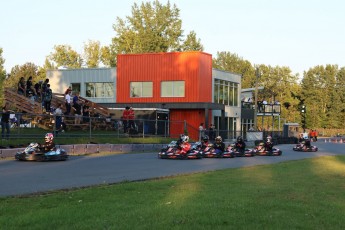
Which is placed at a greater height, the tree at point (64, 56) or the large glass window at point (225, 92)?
the tree at point (64, 56)

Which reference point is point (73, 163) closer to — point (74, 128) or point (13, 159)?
point (13, 159)

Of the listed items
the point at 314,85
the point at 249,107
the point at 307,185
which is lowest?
the point at 307,185

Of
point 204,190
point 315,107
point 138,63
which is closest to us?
point 204,190

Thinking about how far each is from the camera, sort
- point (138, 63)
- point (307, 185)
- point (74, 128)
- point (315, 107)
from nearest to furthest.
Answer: point (307, 185)
point (74, 128)
point (138, 63)
point (315, 107)

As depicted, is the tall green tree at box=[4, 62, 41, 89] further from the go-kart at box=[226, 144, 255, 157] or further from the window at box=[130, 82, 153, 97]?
the go-kart at box=[226, 144, 255, 157]

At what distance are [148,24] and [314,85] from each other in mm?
Answer: 54663

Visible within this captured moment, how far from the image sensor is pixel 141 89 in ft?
169

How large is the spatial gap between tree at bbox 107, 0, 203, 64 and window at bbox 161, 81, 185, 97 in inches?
1304

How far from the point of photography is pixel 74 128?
2761cm

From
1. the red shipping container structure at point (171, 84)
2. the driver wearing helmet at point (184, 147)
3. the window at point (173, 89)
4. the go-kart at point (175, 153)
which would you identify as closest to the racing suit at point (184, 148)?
the driver wearing helmet at point (184, 147)

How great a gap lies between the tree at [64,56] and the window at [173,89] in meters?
37.0

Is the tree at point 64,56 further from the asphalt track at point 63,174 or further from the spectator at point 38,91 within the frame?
the asphalt track at point 63,174

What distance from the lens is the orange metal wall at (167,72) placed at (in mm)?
49188

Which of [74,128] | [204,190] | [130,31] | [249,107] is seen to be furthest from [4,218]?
[130,31]
